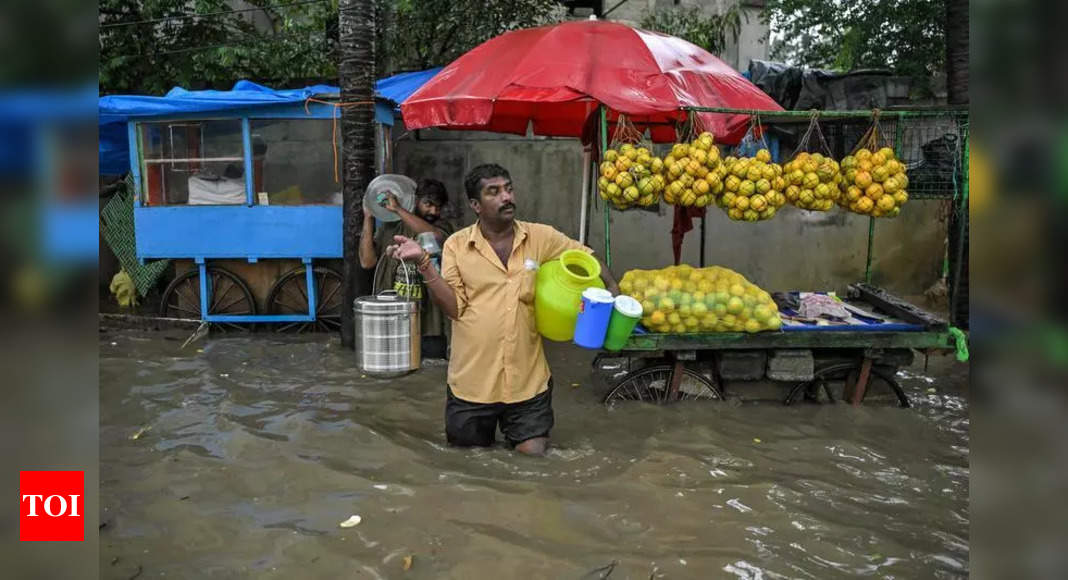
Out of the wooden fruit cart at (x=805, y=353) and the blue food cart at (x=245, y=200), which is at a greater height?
the blue food cart at (x=245, y=200)

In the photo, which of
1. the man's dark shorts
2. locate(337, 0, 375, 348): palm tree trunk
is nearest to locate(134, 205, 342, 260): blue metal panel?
locate(337, 0, 375, 348): palm tree trunk

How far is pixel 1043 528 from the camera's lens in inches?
34.1

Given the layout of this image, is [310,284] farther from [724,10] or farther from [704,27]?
[724,10]

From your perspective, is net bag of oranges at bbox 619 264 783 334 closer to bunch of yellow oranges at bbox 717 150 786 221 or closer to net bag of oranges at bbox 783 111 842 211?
bunch of yellow oranges at bbox 717 150 786 221

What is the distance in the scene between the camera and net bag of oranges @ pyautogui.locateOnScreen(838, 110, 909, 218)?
4938mm

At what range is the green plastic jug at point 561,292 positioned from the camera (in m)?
3.78

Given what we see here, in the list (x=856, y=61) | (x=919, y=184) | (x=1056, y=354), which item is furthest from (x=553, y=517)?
(x=856, y=61)

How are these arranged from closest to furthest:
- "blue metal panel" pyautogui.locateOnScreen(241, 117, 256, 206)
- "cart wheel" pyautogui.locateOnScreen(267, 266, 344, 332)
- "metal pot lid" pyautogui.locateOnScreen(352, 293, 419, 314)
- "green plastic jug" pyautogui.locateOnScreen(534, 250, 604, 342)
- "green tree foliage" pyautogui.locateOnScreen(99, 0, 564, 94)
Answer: "green plastic jug" pyautogui.locateOnScreen(534, 250, 604, 342) < "metal pot lid" pyautogui.locateOnScreen(352, 293, 419, 314) < "blue metal panel" pyautogui.locateOnScreen(241, 117, 256, 206) < "cart wheel" pyautogui.locateOnScreen(267, 266, 344, 332) < "green tree foliage" pyautogui.locateOnScreen(99, 0, 564, 94)

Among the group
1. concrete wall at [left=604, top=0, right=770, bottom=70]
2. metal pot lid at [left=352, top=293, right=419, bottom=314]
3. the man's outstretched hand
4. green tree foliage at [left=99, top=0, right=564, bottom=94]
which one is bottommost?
metal pot lid at [left=352, top=293, right=419, bottom=314]

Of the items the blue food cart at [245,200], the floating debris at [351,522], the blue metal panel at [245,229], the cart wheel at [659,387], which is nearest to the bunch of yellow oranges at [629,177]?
the cart wheel at [659,387]

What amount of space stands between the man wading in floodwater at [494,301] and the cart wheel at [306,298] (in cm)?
383

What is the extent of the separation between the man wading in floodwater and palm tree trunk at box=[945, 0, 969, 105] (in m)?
4.39

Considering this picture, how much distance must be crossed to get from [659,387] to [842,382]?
4.24ft

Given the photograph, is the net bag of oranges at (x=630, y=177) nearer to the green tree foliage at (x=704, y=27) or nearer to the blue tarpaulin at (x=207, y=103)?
the blue tarpaulin at (x=207, y=103)
